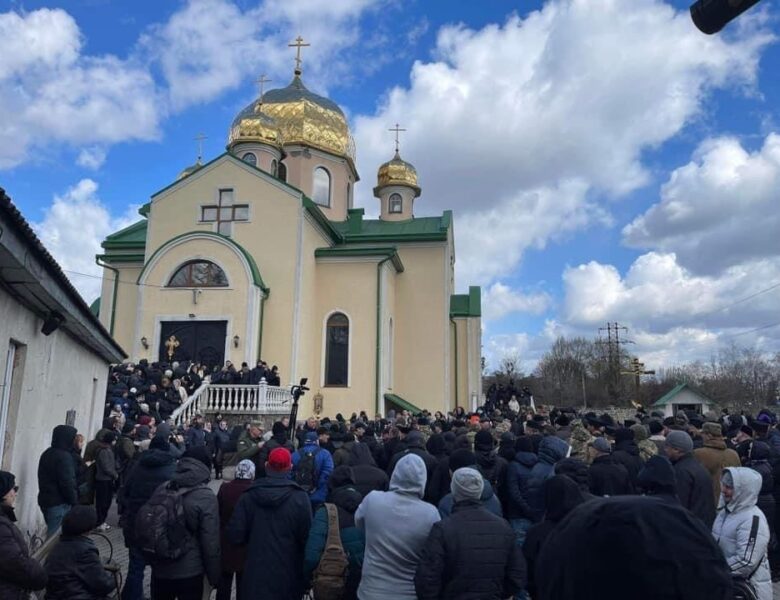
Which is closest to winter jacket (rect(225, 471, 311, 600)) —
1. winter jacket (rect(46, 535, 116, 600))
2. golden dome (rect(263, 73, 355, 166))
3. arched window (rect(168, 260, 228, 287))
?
winter jacket (rect(46, 535, 116, 600))

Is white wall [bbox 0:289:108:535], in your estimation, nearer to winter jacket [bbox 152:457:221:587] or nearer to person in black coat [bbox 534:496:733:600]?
winter jacket [bbox 152:457:221:587]

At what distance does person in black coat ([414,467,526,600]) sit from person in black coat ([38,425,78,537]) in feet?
15.9

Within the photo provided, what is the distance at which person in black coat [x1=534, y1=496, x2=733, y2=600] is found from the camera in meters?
1.25

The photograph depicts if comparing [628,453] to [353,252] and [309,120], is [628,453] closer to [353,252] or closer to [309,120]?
[353,252]

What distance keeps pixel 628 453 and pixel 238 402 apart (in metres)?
14.0

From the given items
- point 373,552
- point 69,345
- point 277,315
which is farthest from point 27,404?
point 277,315

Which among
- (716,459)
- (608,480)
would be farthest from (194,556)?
(716,459)

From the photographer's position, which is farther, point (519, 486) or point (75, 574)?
point (519, 486)

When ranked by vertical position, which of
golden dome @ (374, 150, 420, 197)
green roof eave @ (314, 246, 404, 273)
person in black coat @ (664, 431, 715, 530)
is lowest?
person in black coat @ (664, 431, 715, 530)

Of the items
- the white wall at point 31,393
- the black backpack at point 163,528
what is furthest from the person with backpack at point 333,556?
the white wall at point 31,393

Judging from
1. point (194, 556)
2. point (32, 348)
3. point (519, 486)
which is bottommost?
point (194, 556)

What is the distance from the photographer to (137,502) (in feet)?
18.8

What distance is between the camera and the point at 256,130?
2927 cm

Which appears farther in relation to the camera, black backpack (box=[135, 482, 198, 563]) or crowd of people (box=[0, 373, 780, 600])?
black backpack (box=[135, 482, 198, 563])
